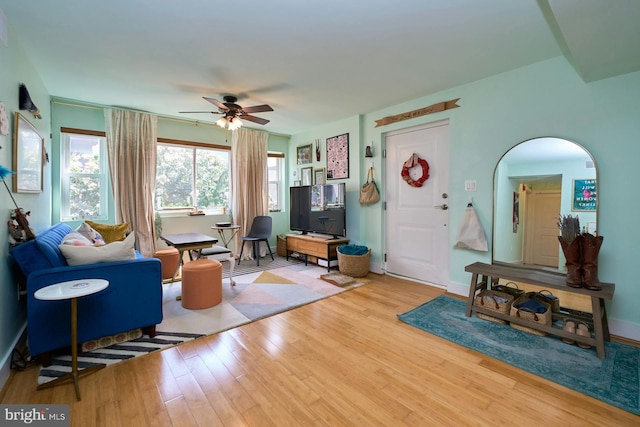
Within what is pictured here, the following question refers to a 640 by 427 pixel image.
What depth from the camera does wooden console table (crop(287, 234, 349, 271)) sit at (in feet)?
14.3

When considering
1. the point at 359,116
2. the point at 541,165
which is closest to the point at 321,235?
the point at 359,116

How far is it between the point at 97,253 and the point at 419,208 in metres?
3.54

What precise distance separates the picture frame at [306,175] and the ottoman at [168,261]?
2.64 meters

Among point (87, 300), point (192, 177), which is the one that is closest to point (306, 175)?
point (192, 177)

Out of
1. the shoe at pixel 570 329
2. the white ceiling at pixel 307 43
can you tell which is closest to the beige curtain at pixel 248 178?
the white ceiling at pixel 307 43

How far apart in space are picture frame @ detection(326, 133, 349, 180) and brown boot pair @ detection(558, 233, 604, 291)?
119 inches

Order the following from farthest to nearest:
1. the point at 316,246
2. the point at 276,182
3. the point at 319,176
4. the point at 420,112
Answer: the point at 276,182
the point at 319,176
the point at 316,246
the point at 420,112

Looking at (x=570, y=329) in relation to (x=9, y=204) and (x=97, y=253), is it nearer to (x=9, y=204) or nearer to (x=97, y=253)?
(x=97, y=253)

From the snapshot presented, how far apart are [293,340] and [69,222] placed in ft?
12.4

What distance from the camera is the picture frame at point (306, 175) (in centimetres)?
537

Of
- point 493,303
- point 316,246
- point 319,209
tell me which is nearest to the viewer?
point 493,303

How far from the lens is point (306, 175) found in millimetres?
5453

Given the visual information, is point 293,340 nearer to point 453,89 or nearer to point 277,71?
point 277,71

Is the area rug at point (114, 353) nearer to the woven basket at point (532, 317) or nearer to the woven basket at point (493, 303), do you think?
the woven basket at point (493, 303)
